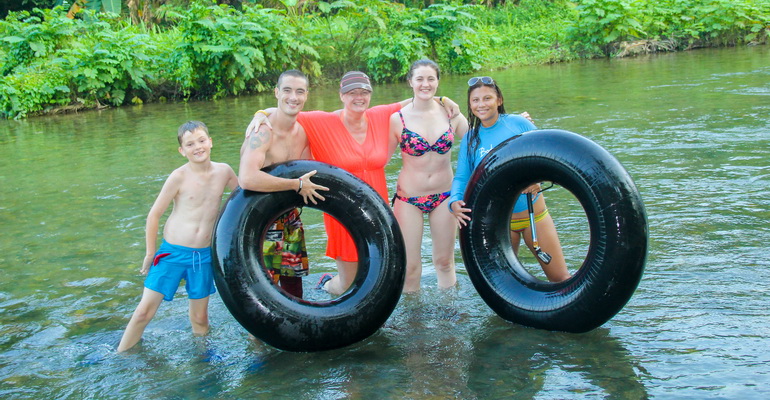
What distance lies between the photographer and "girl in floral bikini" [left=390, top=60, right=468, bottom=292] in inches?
166

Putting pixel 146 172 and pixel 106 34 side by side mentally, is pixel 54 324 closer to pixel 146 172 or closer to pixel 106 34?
pixel 146 172

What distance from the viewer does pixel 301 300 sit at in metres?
3.71

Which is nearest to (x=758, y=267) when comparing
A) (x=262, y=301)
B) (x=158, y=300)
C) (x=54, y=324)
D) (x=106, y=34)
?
(x=262, y=301)

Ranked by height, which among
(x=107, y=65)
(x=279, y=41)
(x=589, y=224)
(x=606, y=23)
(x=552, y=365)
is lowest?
(x=552, y=365)

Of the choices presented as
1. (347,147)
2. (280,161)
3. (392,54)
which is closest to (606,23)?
(392,54)

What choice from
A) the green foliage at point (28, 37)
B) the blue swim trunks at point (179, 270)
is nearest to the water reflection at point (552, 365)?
the blue swim trunks at point (179, 270)

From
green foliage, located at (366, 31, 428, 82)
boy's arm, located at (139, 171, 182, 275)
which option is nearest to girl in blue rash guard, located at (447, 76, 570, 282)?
boy's arm, located at (139, 171, 182, 275)

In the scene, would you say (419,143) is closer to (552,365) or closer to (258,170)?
(258,170)

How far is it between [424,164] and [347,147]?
0.51 meters

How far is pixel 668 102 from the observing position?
11195mm

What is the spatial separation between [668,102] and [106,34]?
12414 millimetres

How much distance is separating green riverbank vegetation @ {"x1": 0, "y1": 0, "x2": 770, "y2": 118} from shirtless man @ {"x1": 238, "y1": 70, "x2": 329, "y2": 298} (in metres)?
12.5

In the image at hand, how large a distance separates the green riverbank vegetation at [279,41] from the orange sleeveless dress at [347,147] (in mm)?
12404

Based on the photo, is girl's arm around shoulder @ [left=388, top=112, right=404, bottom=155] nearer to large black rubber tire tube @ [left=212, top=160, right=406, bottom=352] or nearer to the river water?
large black rubber tire tube @ [left=212, top=160, right=406, bottom=352]
